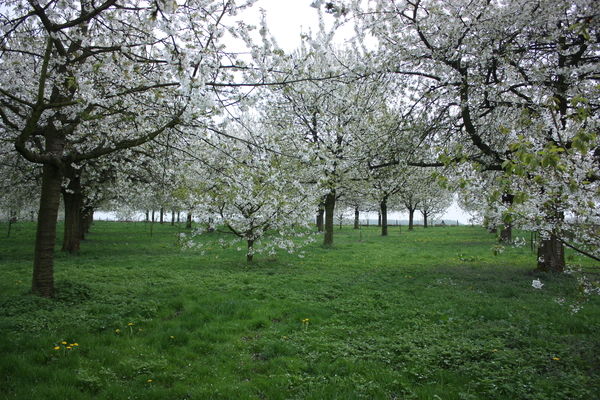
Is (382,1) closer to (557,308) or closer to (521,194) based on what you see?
(521,194)

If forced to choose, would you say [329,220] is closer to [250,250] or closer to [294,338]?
[250,250]

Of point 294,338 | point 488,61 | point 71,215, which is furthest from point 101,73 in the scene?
point 71,215

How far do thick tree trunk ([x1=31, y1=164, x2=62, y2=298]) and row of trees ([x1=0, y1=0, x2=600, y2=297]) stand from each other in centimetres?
3

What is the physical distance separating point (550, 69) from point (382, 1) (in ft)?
12.8

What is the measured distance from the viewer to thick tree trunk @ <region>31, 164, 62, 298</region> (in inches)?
251

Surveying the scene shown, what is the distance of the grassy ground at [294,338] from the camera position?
3.80 metres

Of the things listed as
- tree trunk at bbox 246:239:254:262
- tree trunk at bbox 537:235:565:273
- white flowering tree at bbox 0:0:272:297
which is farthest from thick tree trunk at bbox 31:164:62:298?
tree trunk at bbox 537:235:565:273

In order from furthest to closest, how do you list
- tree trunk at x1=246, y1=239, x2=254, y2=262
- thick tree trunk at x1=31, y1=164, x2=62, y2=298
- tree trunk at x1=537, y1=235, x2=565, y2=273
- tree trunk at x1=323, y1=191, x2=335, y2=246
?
tree trunk at x1=323, y1=191, x2=335, y2=246
tree trunk at x1=246, y1=239, x2=254, y2=262
tree trunk at x1=537, y1=235, x2=565, y2=273
thick tree trunk at x1=31, y1=164, x2=62, y2=298

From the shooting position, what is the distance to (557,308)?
6.77 metres

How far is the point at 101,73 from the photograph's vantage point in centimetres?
616

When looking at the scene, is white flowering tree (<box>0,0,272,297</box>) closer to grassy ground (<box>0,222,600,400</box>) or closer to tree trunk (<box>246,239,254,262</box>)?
grassy ground (<box>0,222,600,400</box>)

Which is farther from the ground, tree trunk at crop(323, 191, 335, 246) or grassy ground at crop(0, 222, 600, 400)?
tree trunk at crop(323, 191, 335, 246)

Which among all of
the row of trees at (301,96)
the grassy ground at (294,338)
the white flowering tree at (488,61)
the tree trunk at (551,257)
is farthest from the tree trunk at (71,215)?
the tree trunk at (551,257)

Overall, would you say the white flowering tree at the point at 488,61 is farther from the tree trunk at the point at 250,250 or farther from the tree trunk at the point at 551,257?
the tree trunk at the point at 250,250
